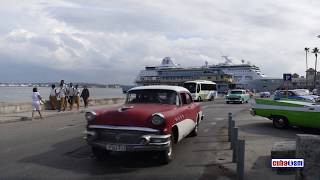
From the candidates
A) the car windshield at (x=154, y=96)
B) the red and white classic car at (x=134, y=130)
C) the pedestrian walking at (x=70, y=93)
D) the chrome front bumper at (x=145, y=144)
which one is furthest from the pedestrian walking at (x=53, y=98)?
the chrome front bumper at (x=145, y=144)

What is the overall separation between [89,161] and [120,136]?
1.16 meters

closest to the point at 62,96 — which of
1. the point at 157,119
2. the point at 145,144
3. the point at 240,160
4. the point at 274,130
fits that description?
the point at 274,130

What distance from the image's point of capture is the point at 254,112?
19156 millimetres

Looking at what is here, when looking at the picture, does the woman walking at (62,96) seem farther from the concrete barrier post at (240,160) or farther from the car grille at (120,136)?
the concrete barrier post at (240,160)

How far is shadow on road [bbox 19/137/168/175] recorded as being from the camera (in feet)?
32.0

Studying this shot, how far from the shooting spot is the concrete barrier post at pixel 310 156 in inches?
284

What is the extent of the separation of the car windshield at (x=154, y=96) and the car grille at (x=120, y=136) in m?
2.19

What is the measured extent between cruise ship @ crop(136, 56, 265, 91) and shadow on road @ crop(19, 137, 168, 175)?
8068cm

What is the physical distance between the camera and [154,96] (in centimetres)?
1212

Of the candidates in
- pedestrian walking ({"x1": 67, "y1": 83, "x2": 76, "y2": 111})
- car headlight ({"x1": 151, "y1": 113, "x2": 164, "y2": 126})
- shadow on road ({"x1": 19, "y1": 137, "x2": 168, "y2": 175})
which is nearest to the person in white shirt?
pedestrian walking ({"x1": 67, "y1": 83, "x2": 76, "y2": 111})

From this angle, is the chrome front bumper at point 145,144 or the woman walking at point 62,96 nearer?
the chrome front bumper at point 145,144

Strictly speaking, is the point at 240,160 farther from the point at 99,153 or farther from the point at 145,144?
the point at 99,153

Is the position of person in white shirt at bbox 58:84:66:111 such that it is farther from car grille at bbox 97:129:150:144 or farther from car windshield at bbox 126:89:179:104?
car grille at bbox 97:129:150:144

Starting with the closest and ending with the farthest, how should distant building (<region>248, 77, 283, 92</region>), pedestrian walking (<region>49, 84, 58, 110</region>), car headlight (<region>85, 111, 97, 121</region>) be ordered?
car headlight (<region>85, 111, 97, 121</region>) → pedestrian walking (<region>49, 84, 58, 110</region>) → distant building (<region>248, 77, 283, 92</region>)
